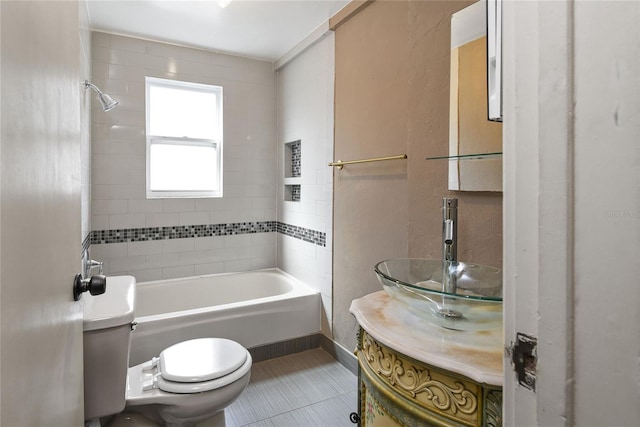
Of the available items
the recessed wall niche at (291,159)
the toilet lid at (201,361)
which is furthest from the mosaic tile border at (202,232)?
the toilet lid at (201,361)

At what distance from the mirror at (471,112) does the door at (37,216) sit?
4.22 feet

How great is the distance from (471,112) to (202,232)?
2.59 m

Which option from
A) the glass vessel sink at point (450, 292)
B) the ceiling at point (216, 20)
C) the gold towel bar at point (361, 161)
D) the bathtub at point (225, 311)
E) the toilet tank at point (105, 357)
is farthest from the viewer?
the ceiling at point (216, 20)

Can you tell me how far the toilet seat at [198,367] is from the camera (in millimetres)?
1610

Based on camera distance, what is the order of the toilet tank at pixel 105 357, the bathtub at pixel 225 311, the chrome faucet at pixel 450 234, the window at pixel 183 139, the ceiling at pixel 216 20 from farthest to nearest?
the window at pixel 183 139 → the ceiling at pixel 216 20 → the bathtub at pixel 225 311 → the toilet tank at pixel 105 357 → the chrome faucet at pixel 450 234

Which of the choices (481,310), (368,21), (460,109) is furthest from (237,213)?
(481,310)

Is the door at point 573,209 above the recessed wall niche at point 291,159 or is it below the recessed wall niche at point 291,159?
below

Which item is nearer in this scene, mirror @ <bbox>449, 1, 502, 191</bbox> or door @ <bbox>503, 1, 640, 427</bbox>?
door @ <bbox>503, 1, 640, 427</bbox>

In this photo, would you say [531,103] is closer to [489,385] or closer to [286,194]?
[489,385]

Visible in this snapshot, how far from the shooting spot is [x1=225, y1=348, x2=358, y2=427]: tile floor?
2014 mm

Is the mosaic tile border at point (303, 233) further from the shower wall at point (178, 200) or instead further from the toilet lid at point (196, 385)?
the toilet lid at point (196, 385)

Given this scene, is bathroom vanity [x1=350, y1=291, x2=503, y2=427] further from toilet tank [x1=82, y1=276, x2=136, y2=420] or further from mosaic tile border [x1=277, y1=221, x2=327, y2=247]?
mosaic tile border [x1=277, y1=221, x2=327, y2=247]

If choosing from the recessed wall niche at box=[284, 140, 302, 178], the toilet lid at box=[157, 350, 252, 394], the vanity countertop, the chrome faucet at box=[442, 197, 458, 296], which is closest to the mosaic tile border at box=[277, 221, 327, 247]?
the recessed wall niche at box=[284, 140, 302, 178]

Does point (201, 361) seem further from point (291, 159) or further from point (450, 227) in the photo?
point (291, 159)
